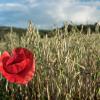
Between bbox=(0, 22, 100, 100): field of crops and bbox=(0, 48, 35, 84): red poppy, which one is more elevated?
bbox=(0, 48, 35, 84): red poppy

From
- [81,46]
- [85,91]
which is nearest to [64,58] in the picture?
[85,91]

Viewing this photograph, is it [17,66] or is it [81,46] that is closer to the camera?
[17,66]

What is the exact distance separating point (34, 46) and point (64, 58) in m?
0.30

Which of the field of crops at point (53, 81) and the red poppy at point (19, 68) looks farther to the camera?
the field of crops at point (53, 81)

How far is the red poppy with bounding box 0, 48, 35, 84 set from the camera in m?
2.44

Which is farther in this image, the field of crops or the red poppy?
the field of crops

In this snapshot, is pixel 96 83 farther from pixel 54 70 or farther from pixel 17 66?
pixel 17 66

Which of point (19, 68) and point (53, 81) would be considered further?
point (53, 81)

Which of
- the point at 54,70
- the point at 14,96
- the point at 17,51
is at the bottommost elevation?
the point at 14,96

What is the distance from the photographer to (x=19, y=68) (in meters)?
2.45

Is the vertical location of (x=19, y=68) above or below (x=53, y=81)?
above

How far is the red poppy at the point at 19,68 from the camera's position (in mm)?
2438

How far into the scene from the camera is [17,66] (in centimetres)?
245

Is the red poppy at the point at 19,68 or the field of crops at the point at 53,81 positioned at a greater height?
the red poppy at the point at 19,68
